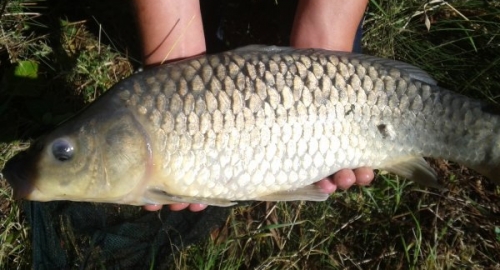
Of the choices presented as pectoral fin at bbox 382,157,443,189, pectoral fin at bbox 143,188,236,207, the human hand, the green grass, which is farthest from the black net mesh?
pectoral fin at bbox 382,157,443,189

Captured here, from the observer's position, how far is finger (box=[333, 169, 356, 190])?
6.32 ft

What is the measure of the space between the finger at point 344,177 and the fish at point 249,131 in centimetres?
6

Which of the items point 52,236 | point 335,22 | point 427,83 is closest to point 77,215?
point 52,236

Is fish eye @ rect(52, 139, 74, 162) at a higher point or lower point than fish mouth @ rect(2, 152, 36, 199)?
higher

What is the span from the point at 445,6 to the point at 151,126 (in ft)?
5.18

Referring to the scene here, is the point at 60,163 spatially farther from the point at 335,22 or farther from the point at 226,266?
the point at 335,22

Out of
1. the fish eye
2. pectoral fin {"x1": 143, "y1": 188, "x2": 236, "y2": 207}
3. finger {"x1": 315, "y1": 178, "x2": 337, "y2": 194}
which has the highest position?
the fish eye

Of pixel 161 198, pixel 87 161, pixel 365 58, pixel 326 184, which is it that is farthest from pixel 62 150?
pixel 365 58

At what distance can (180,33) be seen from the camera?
6.81 ft

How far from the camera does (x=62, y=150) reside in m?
1.65

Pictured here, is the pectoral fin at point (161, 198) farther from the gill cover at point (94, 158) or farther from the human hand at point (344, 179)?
the human hand at point (344, 179)

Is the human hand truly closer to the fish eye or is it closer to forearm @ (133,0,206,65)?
the fish eye

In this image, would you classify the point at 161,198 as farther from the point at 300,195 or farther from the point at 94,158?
the point at 300,195

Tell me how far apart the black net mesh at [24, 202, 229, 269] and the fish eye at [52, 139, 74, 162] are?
59cm
